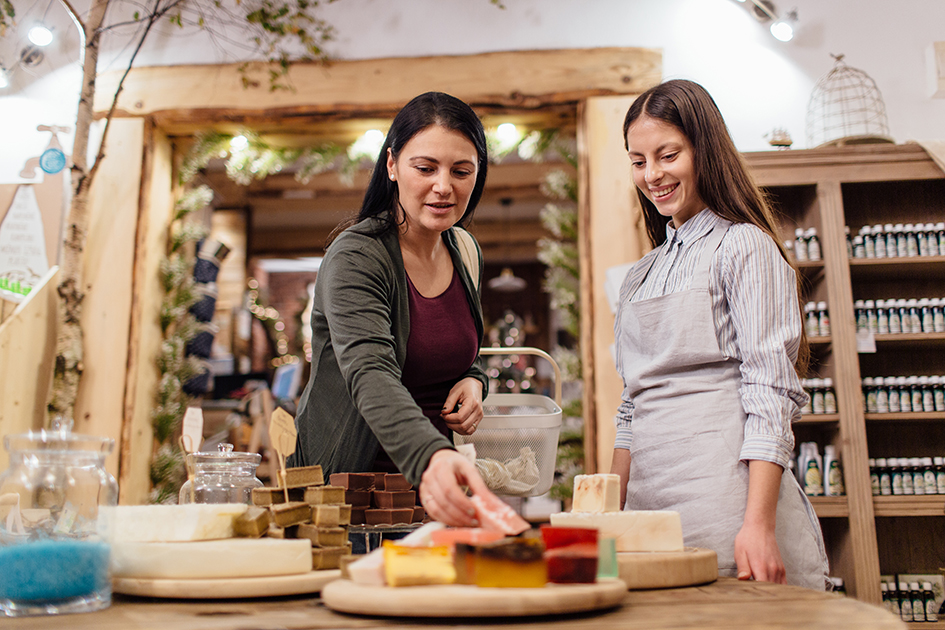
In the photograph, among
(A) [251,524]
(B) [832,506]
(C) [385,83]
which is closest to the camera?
(A) [251,524]

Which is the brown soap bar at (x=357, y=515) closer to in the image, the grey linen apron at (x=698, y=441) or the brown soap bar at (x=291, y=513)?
the brown soap bar at (x=291, y=513)

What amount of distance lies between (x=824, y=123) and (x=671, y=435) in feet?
9.44

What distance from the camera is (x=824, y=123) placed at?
3.67 metres

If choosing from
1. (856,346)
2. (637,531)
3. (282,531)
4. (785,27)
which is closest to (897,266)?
(856,346)

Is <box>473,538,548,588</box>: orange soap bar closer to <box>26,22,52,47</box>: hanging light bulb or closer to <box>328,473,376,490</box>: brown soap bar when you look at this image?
<box>328,473,376,490</box>: brown soap bar

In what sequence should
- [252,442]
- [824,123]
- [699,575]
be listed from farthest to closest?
[252,442], [824,123], [699,575]

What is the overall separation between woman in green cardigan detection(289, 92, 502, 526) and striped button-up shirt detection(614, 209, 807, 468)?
489 mm

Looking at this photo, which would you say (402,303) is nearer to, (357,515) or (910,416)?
(357,515)

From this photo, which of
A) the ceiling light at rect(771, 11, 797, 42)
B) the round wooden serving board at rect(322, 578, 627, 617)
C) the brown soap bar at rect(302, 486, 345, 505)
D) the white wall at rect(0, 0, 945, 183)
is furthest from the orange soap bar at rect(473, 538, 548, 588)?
the ceiling light at rect(771, 11, 797, 42)

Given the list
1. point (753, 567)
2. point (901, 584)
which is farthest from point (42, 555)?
point (901, 584)

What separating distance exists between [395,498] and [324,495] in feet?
0.50

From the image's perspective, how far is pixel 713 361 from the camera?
145 centimetres

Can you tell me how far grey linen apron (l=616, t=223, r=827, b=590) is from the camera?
1.37 meters

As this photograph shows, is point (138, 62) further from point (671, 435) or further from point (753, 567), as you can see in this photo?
point (753, 567)
